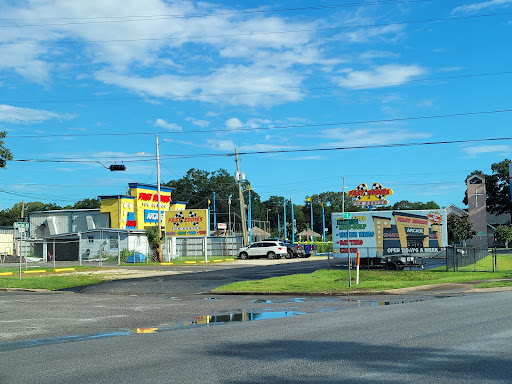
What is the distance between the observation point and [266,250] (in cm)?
5312

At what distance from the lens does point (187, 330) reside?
39.5 ft

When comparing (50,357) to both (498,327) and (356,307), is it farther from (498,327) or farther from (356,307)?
(356,307)

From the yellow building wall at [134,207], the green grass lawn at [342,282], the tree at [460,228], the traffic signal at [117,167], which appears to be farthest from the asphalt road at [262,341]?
the tree at [460,228]

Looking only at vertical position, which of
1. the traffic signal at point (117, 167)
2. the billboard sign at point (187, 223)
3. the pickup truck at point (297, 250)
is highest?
the traffic signal at point (117, 167)

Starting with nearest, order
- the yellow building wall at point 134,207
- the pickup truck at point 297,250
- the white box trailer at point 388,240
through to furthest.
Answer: the white box trailer at point 388,240
the pickup truck at point 297,250
the yellow building wall at point 134,207

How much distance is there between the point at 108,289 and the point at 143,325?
12.0 m

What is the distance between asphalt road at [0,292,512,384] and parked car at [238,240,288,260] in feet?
131

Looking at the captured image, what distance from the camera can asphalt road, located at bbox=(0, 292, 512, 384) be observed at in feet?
24.0

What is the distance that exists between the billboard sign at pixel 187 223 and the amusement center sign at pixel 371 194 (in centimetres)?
1344

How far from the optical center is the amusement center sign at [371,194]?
46.5 metres

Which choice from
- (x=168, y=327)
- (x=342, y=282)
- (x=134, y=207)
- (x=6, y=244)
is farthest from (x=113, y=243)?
(x=168, y=327)

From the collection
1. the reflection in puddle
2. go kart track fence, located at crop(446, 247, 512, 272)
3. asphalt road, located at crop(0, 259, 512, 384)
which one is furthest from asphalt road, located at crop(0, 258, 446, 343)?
go kart track fence, located at crop(446, 247, 512, 272)

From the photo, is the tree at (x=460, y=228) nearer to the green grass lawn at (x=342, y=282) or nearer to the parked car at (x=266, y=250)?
the parked car at (x=266, y=250)

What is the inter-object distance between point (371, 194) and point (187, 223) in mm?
16578
